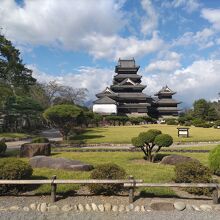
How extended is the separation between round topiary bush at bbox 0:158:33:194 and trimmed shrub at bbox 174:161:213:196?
5.49 meters

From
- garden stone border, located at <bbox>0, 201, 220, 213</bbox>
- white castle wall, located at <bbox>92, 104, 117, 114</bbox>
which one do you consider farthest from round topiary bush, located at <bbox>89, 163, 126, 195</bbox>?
white castle wall, located at <bbox>92, 104, 117, 114</bbox>

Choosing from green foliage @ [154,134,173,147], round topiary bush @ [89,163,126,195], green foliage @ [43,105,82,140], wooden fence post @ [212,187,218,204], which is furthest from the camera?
green foliage @ [43,105,82,140]

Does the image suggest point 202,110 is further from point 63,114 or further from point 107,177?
point 107,177

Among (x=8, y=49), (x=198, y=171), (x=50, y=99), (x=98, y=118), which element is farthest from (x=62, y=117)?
(x=50, y=99)

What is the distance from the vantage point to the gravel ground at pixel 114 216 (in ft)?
28.0

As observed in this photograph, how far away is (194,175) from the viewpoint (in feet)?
35.2

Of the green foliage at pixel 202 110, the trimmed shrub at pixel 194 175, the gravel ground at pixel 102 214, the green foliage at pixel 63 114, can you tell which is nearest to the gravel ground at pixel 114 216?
the gravel ground at pixel 102 214

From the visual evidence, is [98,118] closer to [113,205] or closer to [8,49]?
[8,49]

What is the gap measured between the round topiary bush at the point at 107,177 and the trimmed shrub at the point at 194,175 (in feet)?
6.91

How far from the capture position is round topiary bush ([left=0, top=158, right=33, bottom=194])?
10266 millimetres

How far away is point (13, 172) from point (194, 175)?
6.28 meters

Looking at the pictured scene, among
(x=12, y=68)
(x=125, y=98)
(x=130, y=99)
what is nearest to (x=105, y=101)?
(x=125, y=98)

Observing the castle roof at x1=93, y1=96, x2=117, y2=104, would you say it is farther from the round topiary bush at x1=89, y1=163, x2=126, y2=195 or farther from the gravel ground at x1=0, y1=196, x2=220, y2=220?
the gravel ground at x1=0, y1=196, x2=220, y2=220

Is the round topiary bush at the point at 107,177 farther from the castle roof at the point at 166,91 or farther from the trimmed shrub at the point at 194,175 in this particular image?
the castle roof at the point at 166,91
